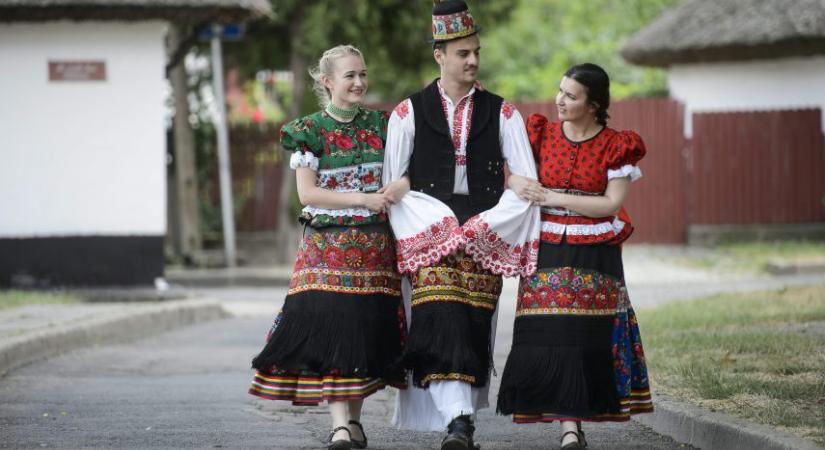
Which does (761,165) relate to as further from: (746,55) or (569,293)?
(569,293)

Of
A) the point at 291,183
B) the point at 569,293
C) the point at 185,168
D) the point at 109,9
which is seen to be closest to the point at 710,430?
the point at 569,293

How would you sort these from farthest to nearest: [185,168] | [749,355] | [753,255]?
[185,168] < [753,255] < [749,355]

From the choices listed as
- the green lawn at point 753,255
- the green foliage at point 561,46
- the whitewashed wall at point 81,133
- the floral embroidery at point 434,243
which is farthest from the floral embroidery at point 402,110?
the green foliage at point 561,46

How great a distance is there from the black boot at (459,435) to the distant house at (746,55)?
17545mm

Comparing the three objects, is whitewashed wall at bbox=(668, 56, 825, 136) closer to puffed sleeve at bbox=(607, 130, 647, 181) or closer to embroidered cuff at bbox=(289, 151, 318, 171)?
puffed sleeve at bbox=(607, 130, 647, 181)

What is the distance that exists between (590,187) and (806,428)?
139cm

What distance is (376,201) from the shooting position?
6.91 metres

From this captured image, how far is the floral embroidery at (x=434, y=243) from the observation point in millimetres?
6785

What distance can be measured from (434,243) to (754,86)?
1848 cm

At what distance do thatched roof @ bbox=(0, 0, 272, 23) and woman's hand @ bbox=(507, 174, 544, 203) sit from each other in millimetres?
10192

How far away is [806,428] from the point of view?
655 centimetres

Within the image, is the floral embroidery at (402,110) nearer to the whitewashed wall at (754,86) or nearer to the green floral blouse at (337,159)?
the green floral blouse at (337,159)

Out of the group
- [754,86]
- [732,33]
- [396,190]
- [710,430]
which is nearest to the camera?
[396,190]

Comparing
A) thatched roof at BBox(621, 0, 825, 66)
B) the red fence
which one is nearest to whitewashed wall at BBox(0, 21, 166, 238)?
the red fence
